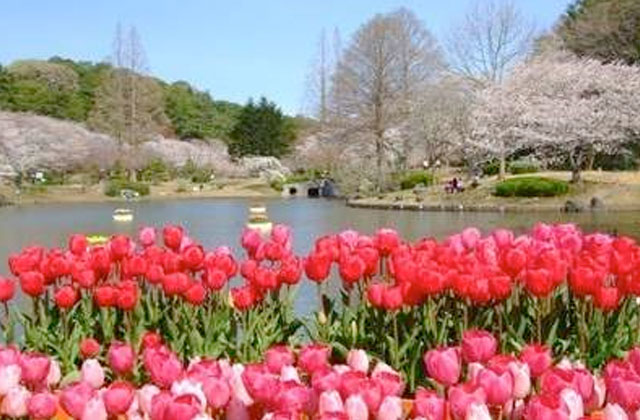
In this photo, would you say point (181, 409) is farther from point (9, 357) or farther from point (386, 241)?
point (386, 241)

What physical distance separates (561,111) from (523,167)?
5.46m

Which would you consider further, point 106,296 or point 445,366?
point 106,296

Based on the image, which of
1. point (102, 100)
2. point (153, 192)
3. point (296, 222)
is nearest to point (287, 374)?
point (296, 222)

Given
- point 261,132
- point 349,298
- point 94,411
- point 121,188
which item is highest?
point 261,132

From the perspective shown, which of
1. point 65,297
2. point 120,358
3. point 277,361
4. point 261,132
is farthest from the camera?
point 261,132

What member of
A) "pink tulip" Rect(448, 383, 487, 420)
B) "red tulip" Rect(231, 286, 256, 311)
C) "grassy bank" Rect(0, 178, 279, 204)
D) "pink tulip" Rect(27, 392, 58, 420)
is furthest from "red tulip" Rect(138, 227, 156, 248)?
"grassy bank" Rect(0, 178, 279, 204)

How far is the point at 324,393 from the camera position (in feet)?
6.79

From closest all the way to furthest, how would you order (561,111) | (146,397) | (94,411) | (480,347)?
1. (94,411)
2. (146,397)
3. (480,347)
4. (561,111)

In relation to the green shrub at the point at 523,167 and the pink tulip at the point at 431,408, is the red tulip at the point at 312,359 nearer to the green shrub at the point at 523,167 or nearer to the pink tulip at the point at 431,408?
the pink tulip at the point at 431,408

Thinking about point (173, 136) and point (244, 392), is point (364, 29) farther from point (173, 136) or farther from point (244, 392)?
point (244, 392)

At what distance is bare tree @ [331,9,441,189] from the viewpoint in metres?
42.0

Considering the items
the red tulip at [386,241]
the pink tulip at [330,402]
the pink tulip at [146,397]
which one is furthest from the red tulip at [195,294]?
the pink tulip at [330,402]

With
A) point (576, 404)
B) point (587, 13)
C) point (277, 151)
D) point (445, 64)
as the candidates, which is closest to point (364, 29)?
point (445, 64)

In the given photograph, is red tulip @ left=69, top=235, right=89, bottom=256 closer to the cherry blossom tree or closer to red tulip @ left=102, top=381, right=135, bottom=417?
red tulip @ left=102, top=381, right=135, bottom=417
